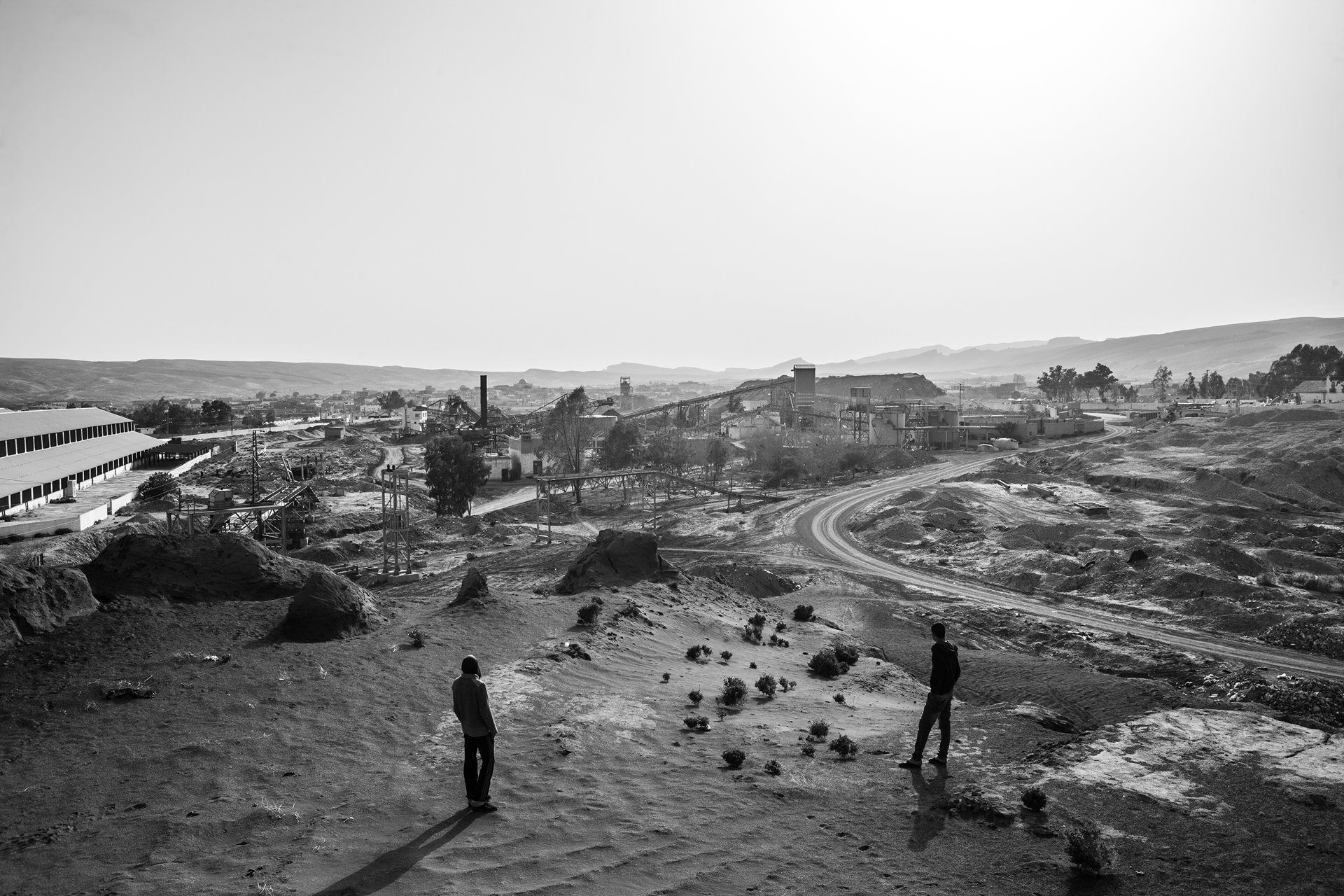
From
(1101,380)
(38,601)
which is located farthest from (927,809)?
(1101,380)

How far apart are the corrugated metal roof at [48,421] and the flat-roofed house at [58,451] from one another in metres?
0.06

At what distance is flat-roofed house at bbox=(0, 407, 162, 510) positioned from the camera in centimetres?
6525

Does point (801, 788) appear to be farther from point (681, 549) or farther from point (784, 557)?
point (681, 549)

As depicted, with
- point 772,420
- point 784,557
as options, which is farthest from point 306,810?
point 772,420

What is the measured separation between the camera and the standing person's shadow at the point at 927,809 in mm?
12562

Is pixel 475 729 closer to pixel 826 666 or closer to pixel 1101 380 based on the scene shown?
pixel 826 666

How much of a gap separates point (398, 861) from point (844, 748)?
28.8 ft

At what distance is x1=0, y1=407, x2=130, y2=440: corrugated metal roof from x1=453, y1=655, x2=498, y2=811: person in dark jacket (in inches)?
3176

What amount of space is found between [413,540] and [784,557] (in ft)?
87.6

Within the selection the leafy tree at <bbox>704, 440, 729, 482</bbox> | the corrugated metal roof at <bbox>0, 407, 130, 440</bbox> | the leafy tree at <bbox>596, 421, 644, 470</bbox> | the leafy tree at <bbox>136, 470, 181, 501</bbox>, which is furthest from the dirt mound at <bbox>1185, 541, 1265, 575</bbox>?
the corrugated metal roof at <bbox>0, 407, 130, 440</bbox>

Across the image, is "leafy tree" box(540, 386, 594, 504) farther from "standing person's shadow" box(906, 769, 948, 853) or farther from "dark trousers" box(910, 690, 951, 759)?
"standing person's shadow" box(906, 769, 948, 853)

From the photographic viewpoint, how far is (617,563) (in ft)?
107

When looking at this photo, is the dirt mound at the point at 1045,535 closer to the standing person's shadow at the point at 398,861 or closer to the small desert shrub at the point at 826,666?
the small desert shrub at the point at 826,666

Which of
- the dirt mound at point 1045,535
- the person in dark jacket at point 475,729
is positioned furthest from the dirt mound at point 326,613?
the dirt mound at point 1045,535
